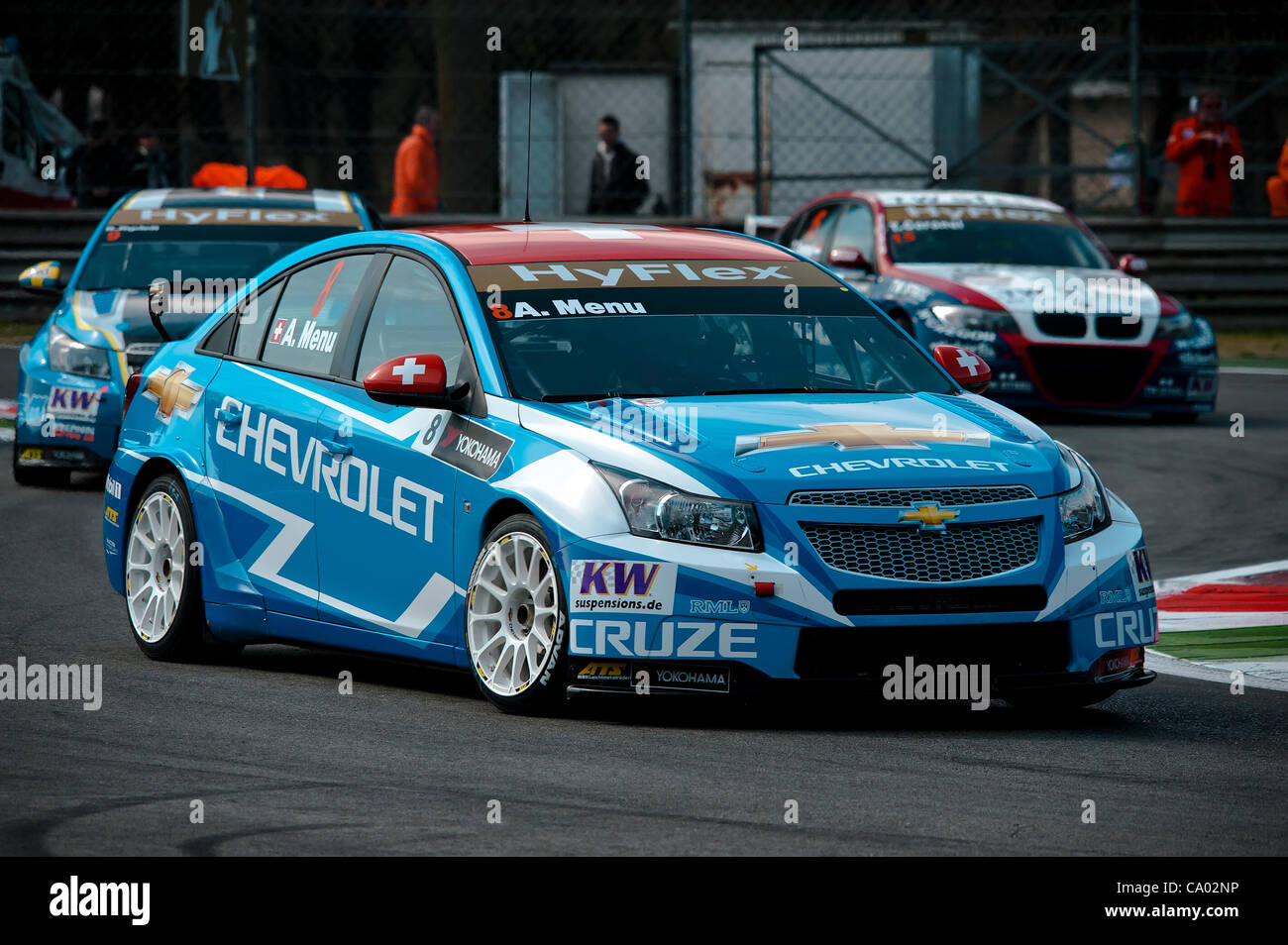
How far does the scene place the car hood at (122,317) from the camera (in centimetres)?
1273

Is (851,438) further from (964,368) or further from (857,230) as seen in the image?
(857,230)

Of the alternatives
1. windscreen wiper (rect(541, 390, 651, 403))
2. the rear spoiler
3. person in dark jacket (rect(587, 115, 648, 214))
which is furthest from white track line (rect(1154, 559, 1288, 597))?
person in dark jacket (rect(587, 115, 648, 214))

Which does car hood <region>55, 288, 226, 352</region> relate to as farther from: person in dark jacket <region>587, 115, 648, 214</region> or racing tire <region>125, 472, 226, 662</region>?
person in dark jacket <region>587, 115, 648, 214</region>

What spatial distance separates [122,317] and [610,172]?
1003cm

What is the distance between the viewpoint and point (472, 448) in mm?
6953

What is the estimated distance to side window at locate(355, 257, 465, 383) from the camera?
745 centimetres

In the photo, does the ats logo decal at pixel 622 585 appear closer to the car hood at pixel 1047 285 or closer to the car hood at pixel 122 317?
the car hood at pixel 122 317

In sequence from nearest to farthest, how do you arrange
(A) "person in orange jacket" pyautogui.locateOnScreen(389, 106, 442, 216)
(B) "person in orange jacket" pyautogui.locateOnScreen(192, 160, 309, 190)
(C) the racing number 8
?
(C) the racing number 8 → (A) "person in orange jacket" pyautogui.locateOnScreen(389, 106, 442, 216) → (B) "person in orange jacket" pyautogui.locateOnScreen(192, 160, 309, 190)

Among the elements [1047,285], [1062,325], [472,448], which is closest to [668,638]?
[472,448]

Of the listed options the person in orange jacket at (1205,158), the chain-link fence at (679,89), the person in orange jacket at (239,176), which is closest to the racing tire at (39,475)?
the chain-link fence at (679,89)

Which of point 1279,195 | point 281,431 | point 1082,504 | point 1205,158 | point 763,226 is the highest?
point 1205,158

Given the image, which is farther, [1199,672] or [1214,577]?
[1214,577]

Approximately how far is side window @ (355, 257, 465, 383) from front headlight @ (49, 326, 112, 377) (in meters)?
5.36
